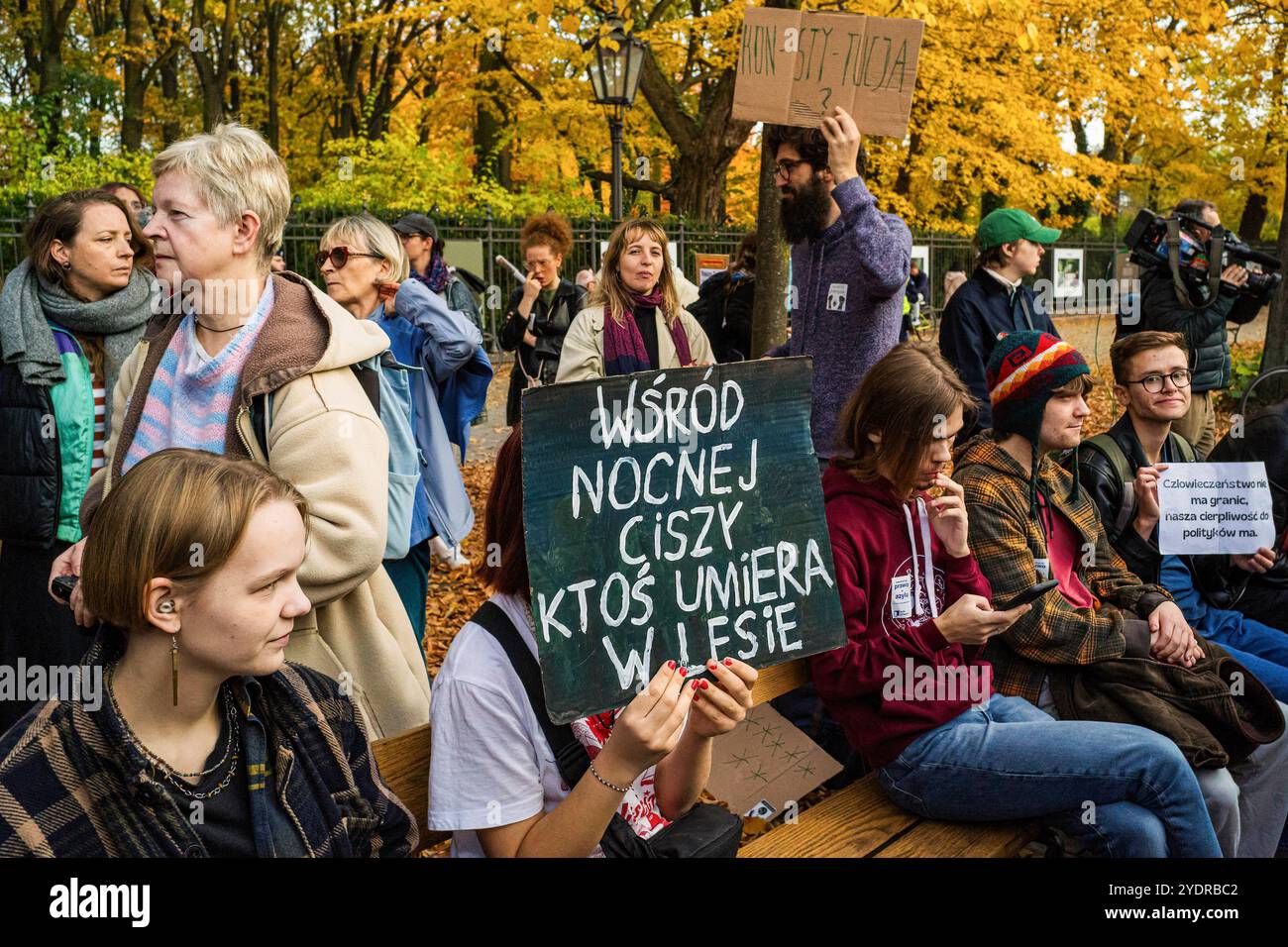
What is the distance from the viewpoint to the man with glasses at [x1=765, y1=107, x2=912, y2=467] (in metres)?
4.43

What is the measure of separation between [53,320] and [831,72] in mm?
→ 2982

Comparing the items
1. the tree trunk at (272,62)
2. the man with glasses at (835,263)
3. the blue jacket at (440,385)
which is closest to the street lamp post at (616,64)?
the blue jacket at (440,385)

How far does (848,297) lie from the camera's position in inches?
181

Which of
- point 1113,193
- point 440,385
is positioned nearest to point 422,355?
point 440,385

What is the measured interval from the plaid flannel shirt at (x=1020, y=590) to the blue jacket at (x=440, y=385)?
2.05m

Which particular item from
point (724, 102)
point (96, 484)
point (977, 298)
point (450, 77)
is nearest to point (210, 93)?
point (450, 77)

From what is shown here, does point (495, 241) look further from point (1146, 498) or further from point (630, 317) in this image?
point (1146, 498)

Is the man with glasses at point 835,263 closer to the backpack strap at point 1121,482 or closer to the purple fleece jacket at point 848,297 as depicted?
the purple fleece jacket at point 848,297

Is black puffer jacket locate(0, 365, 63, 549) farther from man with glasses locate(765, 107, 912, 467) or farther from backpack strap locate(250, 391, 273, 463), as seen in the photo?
man with glasses locate(765, 107, 912, 467)

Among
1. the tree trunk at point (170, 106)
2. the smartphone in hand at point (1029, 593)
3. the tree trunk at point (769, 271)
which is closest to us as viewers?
the smartphone in hand at point (1029, 593)

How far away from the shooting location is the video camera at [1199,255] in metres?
6.78

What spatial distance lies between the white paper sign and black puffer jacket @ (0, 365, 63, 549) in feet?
12.0

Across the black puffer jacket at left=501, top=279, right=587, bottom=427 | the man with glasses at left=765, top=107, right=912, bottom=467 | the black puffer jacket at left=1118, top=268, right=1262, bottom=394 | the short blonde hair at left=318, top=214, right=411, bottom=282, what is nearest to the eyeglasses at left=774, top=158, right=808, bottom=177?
the man with glasses at left=765, top=107, right=912, bottom=467

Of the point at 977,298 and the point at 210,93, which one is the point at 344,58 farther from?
the point at 977,298
